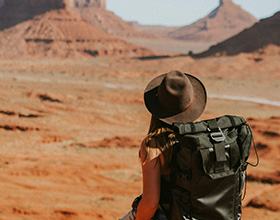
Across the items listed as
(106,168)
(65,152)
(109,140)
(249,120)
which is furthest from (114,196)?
(249,120)

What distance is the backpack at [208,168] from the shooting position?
1.92 metres

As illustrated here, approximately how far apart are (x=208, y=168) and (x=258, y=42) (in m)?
44.0

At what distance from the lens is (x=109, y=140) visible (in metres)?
11.1

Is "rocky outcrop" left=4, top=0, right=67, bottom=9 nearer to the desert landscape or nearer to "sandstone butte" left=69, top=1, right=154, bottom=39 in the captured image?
"sandstone butte" left=69, top=1, right=154, bottom=39

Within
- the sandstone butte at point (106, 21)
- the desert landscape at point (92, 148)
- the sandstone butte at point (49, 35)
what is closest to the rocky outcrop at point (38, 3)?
the sandstone butte at point (49, 35)

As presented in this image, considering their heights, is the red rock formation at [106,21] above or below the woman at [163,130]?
below

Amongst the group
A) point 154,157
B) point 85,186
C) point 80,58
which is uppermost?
point 154,157

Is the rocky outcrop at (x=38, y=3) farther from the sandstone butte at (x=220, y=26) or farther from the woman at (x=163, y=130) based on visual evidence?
the woman at (x=163, y=130)

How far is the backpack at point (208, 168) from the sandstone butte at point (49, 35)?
60368mm

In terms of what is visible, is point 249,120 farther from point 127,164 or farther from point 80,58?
point 80,58

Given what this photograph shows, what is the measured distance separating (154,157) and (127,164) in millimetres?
6790

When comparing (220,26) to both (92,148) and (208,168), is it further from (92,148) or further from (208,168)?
(208,168)

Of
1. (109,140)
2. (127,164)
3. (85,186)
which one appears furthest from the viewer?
(109,140)

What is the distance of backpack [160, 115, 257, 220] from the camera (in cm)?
192
